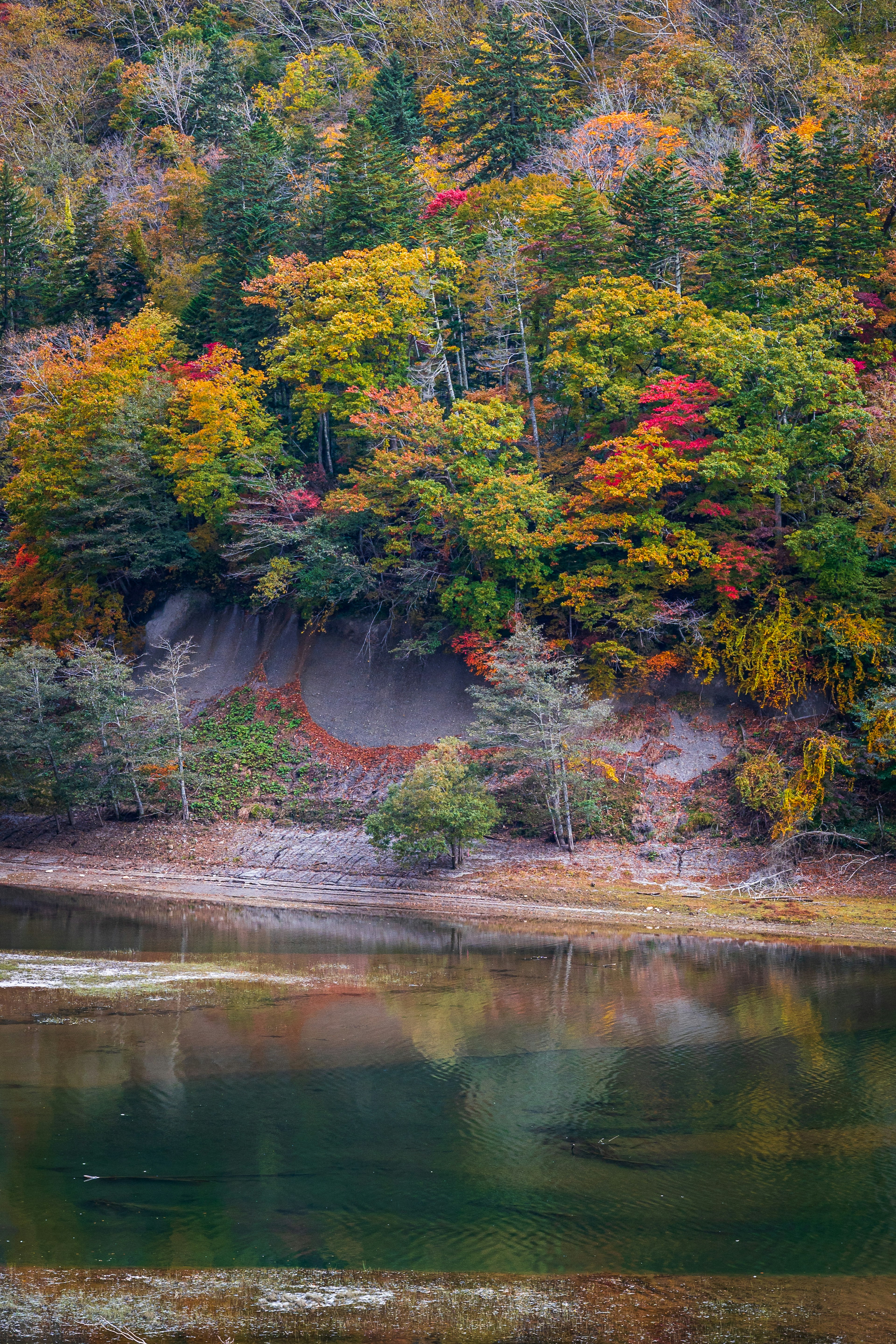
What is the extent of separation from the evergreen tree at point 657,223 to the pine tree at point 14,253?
109 feet

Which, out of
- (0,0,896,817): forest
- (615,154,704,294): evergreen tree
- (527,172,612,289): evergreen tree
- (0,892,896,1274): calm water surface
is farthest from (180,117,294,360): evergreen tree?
(0,892,896,1274): calm water surface

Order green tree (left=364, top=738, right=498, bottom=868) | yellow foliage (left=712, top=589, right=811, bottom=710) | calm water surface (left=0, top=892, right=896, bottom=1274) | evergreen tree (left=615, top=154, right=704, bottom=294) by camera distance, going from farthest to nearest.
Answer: evergreen tree (left=615, top=154, right=704, bottom=294) < yellow foliage (left=712, top=589, right=811, bottom=710) < green tree (left=364, top=738, right=498, bottom=868) < calm water surface (left=0, top=892, right=896, bottom=1274)

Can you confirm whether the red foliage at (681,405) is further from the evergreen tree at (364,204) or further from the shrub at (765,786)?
the evergreen tree at (364,204)

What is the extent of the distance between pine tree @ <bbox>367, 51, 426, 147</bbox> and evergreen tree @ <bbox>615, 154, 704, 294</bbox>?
60.8 feet

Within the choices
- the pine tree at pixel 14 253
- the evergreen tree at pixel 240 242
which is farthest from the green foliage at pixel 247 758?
the pine tree at pixel 14 253

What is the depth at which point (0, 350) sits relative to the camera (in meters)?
51.6

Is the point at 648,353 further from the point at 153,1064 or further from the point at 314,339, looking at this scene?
the point at 153,1064

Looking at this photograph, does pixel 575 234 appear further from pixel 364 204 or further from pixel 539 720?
pixel 539 720

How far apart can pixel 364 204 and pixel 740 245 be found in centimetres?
1406

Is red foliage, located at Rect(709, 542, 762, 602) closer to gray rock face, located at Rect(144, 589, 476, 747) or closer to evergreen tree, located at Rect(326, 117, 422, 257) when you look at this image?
gray rock face, located at Rect(144, 589, 476, 747)

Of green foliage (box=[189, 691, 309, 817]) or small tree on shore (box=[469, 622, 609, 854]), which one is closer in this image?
Result: small tree on shore (box=[469, 622, 609, 854])

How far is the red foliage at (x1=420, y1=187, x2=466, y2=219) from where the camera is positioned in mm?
41969

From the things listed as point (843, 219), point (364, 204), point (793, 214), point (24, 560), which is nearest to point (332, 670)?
point (24, 560)

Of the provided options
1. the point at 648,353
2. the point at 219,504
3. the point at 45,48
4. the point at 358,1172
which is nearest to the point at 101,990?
the point at 358,1172
